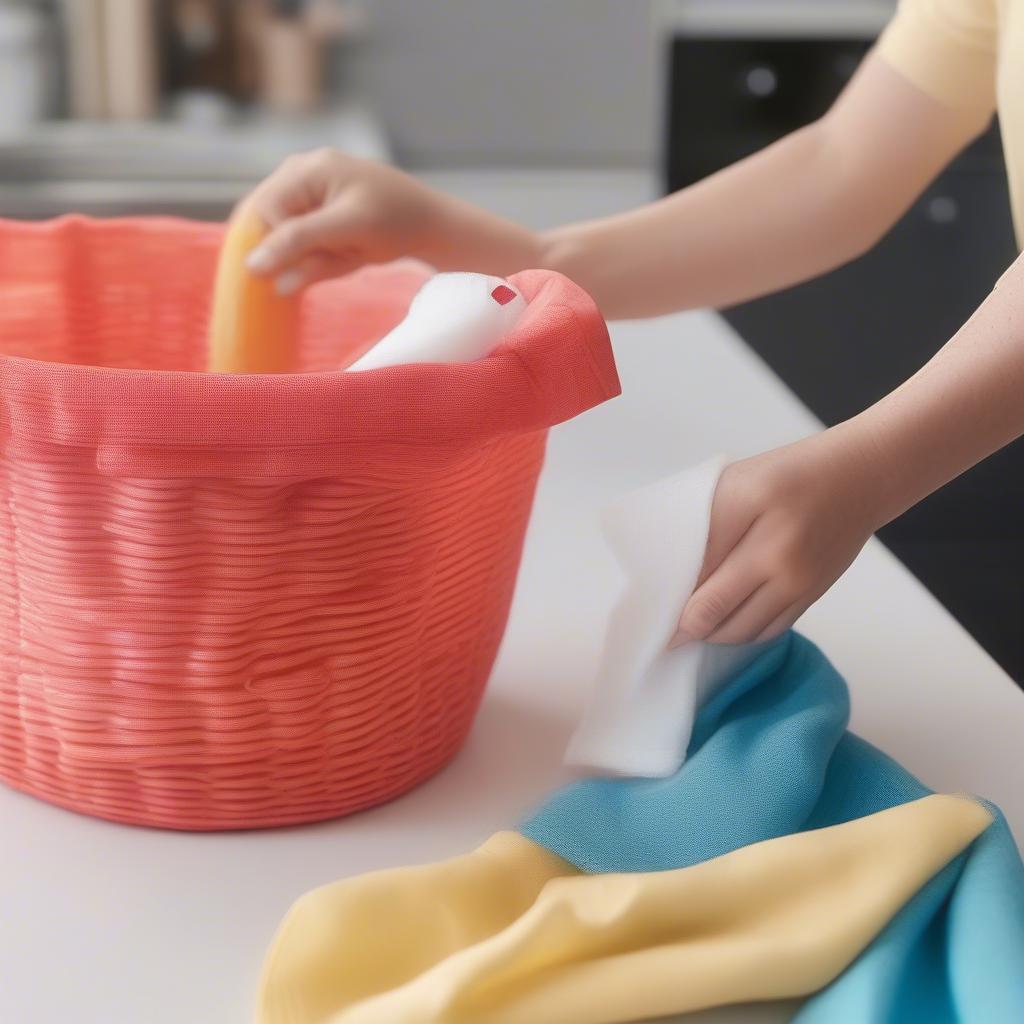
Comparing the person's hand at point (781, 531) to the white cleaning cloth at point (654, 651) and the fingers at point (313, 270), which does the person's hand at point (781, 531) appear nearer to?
the white cleaning cloth at point (654, 651)

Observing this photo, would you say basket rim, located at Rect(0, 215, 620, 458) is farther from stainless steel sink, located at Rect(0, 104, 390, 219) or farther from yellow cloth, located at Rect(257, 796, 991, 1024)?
stainless steel sink, located at Rect(0, 104, 390, 219)

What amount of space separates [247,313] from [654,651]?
12.6 inches

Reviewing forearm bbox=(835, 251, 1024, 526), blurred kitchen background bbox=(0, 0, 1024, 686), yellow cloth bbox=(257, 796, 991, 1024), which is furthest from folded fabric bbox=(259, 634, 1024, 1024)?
blurred kitchen background bbox=(0, 0, 1024, 686)

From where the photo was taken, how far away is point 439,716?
24.0 inches

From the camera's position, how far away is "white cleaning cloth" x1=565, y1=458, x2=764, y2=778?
1.77 feet

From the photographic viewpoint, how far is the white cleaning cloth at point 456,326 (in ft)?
1.82

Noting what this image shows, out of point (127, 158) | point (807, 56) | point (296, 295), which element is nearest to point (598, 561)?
point (296, 295)

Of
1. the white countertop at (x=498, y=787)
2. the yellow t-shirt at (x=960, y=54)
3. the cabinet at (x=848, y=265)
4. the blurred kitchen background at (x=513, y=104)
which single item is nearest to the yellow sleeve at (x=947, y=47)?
the yellow t-shirt at (x=960, y=54)

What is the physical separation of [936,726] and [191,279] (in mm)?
459

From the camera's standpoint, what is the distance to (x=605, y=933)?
1.47ft

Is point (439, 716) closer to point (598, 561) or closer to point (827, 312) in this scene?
point (598, 561)

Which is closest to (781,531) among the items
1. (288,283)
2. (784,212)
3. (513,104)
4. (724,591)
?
(724,591)

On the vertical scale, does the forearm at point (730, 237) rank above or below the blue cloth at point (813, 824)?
above

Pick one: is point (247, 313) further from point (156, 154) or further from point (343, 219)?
point (156, 154)
